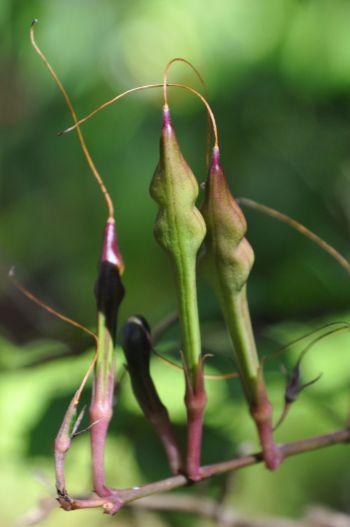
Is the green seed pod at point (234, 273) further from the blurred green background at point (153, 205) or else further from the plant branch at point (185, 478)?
the blurred green background at point (153, 205)

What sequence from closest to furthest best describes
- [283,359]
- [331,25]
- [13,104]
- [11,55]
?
[283,359], [331,25], [11,55], [13,104]

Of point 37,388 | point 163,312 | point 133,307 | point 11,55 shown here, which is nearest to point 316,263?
point 163,312

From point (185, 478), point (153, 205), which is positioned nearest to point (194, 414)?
point (185, 478)

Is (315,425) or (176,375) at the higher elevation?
(176,375)

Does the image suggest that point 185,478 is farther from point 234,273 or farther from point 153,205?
point 153,205

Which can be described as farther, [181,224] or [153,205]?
[153,205]

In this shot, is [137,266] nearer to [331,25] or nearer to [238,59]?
[238,59]

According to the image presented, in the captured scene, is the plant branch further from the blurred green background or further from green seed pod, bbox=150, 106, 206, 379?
the blurred green background
